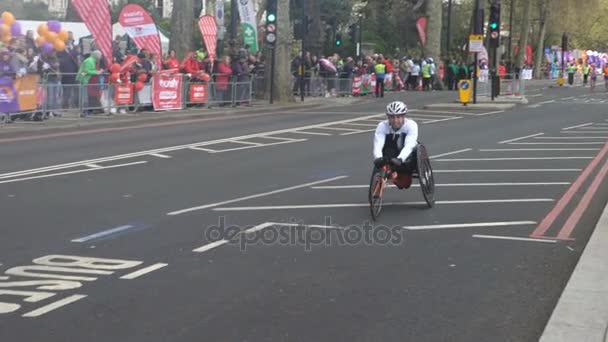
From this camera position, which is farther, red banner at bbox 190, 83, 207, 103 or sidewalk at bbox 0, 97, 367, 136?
red banner at bbox 190, 83, 207, 103

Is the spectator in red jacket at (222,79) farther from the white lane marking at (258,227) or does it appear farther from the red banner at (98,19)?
the white lane marking at (258,227)

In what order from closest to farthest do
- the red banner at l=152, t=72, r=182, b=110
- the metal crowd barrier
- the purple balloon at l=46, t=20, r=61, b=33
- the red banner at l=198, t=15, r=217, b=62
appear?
1. the metal crowd barrier
2. the purple balloon at l=46, t=20, r=61, b=33
3. the red banner at l=152, t=72, r=182, b=110
4. the red banner at l=198, t=15, r=217, b=62

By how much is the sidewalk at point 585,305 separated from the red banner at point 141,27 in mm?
20045

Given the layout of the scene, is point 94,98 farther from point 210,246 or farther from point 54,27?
point 210,246

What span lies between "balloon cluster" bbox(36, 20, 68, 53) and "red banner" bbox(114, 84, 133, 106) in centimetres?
182

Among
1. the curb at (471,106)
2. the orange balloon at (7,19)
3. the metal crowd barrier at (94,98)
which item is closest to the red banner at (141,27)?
the metal crowd barrier at (94,98)

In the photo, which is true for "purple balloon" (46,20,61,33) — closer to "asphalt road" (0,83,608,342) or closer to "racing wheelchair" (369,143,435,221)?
"asphalt road" (0,83,608,342)

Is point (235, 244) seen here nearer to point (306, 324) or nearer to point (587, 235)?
point (306, 324)

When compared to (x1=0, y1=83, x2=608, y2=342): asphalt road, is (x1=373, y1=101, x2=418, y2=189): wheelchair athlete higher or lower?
higher

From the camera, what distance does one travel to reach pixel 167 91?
26.5 metres

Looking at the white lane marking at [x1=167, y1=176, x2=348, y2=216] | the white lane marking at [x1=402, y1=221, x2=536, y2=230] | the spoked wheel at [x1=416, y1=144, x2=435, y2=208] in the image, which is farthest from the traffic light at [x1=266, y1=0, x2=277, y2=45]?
the white lane marking at [x1=402, y1=221, x2=536, y2=230]

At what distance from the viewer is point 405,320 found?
6465mm

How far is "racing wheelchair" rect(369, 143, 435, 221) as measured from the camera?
1055 cm

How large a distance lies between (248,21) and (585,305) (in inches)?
1259
